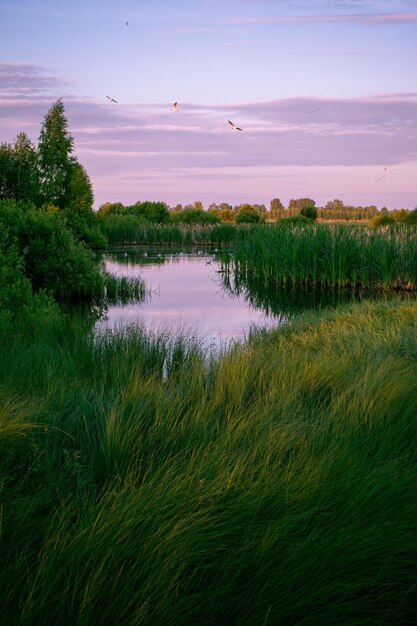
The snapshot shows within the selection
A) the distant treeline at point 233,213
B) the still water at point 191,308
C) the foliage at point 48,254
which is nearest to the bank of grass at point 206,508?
the still water at point 191,308

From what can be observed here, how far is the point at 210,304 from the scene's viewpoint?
16969 millimetres

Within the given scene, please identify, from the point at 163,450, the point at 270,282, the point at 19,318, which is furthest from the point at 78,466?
the point at 270,282

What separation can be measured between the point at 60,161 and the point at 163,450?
38678 mm

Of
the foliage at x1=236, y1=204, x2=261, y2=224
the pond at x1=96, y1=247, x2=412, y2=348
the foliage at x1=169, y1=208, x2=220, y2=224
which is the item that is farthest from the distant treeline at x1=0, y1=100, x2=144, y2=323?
the foliage at x1=169, y1=208, x2=220, y2=224

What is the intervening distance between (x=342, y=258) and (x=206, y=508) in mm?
16276

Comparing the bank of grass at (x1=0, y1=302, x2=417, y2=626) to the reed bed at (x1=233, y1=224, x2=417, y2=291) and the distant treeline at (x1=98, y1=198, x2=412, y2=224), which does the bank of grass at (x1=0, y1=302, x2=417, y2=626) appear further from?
the distant treeline at (x1=98, y1=198, x2=412, y2=224)

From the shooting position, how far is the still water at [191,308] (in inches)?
475

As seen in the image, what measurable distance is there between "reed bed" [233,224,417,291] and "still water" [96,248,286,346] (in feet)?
6.21

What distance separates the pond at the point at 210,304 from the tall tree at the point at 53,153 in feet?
51.4

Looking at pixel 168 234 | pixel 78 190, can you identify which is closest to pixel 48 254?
pixel 168 234

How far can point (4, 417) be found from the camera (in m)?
3.58

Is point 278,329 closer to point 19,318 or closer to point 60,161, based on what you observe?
point 19,318

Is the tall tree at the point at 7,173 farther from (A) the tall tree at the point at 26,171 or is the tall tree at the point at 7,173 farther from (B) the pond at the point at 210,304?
(B) the pond at the point at 210,304

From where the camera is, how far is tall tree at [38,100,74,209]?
39.8 metres
